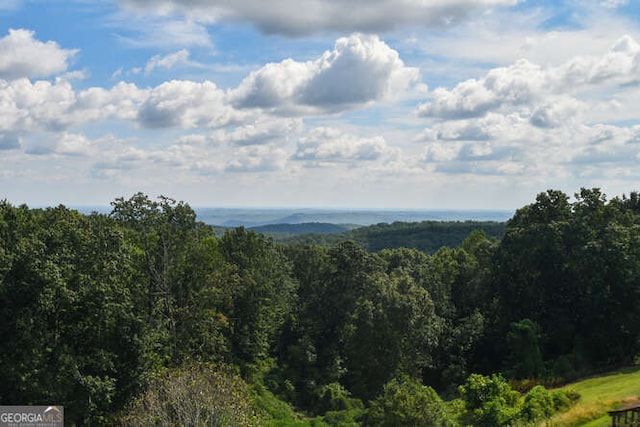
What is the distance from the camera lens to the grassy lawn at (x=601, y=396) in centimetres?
2663

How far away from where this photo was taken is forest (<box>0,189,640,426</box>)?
81.6ft

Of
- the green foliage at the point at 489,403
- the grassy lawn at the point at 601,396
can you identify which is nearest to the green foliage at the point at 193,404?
the green foliage at the point at 489,403

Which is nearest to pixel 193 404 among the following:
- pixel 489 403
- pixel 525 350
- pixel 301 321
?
pixel 489 403

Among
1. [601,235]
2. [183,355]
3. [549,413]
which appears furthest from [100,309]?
[601,235]

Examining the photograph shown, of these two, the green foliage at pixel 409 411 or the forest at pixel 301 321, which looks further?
the forest at pixel 301 321

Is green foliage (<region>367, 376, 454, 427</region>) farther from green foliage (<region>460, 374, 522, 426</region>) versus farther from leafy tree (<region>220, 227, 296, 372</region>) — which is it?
leafy tree (<region>220, 227, 296, 372</region>)

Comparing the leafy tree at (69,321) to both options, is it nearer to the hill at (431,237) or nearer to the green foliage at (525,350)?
the green foliage at (525,350)

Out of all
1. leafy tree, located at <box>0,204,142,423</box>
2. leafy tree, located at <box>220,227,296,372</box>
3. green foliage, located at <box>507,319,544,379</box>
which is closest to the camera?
leafy tree, located at <box>0,204,142,423</box>

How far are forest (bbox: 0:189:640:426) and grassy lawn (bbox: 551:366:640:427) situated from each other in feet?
3.98

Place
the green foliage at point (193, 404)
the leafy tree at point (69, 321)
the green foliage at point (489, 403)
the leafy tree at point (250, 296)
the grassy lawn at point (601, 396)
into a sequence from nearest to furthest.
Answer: the green foliage at point (193, 404)
the leafy tree at point (69, 321)
the grassy lawn at point (601, 396)
the green foliage at point (489, 403)
the leafy tree at point (250, 296)

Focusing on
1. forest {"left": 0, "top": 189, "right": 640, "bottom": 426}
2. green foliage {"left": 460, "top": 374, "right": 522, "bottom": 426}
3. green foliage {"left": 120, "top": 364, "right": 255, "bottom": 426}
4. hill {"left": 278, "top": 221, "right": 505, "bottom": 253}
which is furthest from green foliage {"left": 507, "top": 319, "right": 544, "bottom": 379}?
hill {"left": 278, "top": 221, "right": 505, "bottom": 253}

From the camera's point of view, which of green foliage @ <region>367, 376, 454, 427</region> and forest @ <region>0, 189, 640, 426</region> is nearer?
green foliage @ <region>367, 376, 454, 427</region>

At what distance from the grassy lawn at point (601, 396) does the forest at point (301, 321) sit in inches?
47.8

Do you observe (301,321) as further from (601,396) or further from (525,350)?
(601,396)
